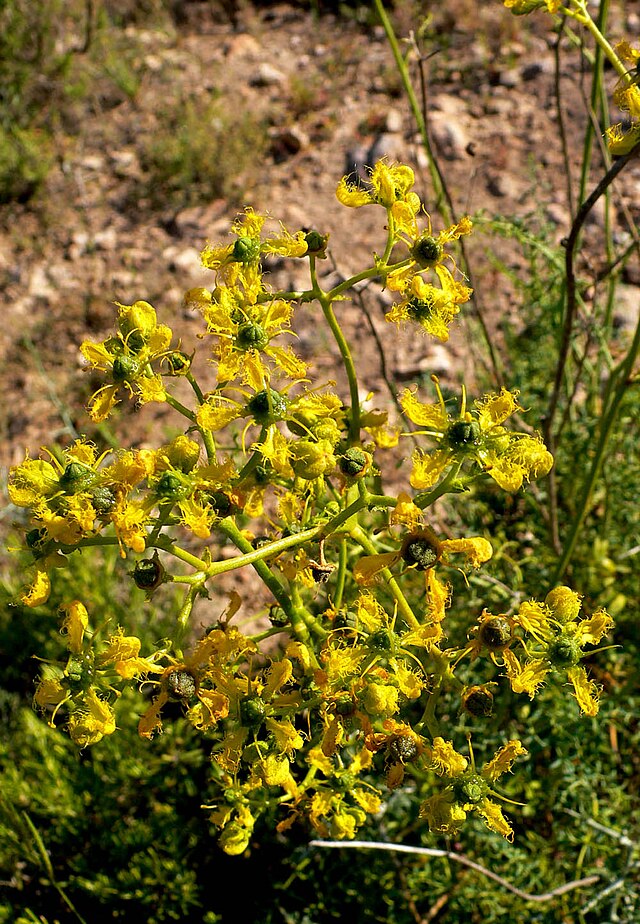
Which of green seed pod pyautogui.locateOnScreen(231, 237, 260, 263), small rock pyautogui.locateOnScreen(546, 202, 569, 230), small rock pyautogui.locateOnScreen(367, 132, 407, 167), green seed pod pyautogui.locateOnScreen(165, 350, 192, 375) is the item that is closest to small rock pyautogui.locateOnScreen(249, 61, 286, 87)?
small rock pyautogui.locateOnScreen(367, 132, 407, 167)

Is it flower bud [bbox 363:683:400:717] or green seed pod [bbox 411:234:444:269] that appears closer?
flower bud [bbox 363:683:400:717]

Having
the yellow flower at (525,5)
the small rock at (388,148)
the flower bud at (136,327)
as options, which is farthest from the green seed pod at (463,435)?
the small rock at (388,148)

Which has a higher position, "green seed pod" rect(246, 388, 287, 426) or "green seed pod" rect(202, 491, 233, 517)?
"green seed pod" rect(246, 388, 287, 426)

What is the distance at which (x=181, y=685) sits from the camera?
5.05 ft

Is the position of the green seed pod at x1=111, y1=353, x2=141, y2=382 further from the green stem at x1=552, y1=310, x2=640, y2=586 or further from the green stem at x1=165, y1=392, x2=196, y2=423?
the green stem at x1=552, y1=310, x2=640, y2=586

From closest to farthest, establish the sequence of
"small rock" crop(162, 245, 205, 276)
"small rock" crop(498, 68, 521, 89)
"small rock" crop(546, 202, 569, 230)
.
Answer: "small rock" crop(546, 202, 569, 230) → "small rock" crop(162, 245, 205, 276) → "small rock" crop(498, 68, 521, 89)

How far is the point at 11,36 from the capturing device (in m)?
5.82

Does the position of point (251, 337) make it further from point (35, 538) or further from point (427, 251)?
point (35, 538)

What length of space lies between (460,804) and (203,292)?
1128mm

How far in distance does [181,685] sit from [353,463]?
0.52 metres

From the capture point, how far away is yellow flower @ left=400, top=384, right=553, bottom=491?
5.04 ft

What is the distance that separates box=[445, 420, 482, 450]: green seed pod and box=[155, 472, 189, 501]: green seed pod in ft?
1.66

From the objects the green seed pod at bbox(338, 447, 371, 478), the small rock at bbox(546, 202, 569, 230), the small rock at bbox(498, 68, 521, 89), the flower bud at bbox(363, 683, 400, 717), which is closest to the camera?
the flower bud at bbox(363, 683, 400, 717)

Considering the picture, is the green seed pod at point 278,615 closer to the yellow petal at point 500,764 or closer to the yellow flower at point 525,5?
the yellow petal at point 500,764
